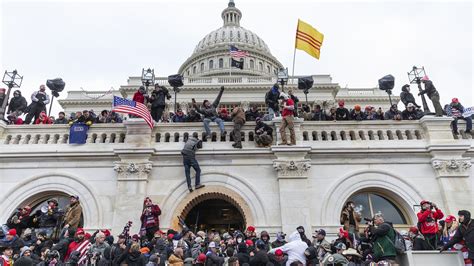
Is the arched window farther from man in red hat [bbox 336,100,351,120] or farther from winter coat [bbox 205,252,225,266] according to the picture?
winter coat [bbox 205,252,225,266]

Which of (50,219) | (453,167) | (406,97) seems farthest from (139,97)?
(453,167)

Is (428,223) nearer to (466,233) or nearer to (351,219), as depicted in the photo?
(466,233)

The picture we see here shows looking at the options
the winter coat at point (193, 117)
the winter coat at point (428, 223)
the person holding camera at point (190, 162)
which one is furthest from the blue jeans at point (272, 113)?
the winter coat at point (428, 223)

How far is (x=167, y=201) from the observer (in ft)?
40.0

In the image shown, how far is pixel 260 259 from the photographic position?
8.30m

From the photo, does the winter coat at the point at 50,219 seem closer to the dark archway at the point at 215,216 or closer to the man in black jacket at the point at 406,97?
the dark archway at the point at 215,216

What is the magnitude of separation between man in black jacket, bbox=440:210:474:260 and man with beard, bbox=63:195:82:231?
10.3 metres

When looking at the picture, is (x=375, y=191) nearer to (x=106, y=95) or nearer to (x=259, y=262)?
(x=259, y=262)

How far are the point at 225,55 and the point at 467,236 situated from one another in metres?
76.3

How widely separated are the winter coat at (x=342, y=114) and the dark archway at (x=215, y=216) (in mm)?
5769

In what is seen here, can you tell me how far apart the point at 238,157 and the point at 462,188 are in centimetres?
792

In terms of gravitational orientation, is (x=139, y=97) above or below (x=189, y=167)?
above

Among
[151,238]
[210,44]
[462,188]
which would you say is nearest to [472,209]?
[462,188]

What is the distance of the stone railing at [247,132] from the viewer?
1323 cm
